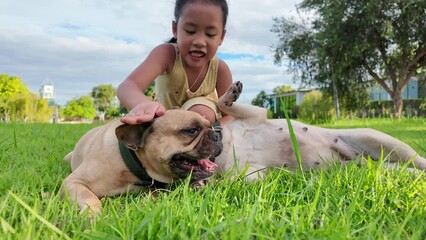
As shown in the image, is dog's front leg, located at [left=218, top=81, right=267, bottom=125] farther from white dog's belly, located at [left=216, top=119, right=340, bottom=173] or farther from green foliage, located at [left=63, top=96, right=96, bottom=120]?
green foliage, located at [left=63, top=96, right=96, bottom=120]

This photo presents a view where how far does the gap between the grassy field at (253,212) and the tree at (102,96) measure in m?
76.2

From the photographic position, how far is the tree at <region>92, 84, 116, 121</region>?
3057 inches

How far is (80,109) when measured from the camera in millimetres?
83625

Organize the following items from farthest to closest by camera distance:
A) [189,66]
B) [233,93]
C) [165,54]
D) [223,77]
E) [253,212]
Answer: [223,77], [189,66], [165,54], [233,93], [253,212]

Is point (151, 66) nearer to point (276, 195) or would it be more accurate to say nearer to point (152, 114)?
point (152, 114)

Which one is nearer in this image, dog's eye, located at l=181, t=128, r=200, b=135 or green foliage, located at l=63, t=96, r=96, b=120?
dog's eye, located at l=181, t=128, r=200, b=135

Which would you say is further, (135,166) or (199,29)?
(199,29)

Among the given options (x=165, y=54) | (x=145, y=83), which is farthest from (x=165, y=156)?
(x=165, y=54)

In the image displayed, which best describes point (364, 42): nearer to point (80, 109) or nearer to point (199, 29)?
point (199, 29)

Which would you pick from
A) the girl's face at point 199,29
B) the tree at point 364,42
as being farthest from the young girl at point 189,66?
the tree at point 364,42

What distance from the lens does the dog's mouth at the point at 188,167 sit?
7.50ft

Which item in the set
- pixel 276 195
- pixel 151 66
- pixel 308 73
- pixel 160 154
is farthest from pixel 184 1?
pixel 308 73

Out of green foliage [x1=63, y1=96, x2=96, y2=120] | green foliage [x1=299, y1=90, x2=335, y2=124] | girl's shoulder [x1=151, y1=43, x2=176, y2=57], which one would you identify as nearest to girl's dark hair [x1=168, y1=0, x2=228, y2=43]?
girl's shoulder [x1=151, y1=43, x2=176, y2=57]

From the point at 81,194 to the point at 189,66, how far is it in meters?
1.89
